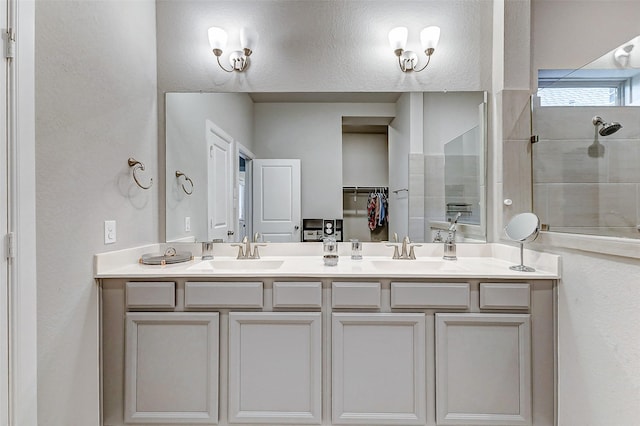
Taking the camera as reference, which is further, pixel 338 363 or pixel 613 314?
pixel 338 363

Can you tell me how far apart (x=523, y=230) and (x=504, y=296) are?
0.36m

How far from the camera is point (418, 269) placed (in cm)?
193

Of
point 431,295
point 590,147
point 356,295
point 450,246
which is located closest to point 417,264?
point 450,246

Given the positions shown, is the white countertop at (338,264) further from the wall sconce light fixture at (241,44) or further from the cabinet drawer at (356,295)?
Answer: the wall sconce light fixture at (241,44)

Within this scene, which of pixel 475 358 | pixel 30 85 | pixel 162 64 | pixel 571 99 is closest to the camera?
pixel 30 85

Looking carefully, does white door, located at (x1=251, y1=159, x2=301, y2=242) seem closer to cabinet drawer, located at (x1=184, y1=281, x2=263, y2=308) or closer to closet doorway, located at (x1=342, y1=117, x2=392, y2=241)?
closet doorway, located at (x1=342, y1=117, x2=392, y2=241)

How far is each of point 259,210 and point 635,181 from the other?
221 cm

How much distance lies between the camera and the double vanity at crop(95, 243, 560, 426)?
1.55 m

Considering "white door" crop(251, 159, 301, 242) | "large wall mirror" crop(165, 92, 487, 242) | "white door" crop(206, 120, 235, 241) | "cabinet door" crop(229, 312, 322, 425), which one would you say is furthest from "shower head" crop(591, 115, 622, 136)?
"white door" crop(206, 120, 235, 241)

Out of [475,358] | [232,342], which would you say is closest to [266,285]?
[232,342]

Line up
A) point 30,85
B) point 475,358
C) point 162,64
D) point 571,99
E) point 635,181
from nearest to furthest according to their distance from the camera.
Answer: point 30,85 → point 475,358 → point 635,181 → point 571,99 → point 162,64

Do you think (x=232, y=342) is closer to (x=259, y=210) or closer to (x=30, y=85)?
(x=259, y=210)

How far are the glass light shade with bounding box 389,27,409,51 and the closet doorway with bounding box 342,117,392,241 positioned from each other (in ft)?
1.51

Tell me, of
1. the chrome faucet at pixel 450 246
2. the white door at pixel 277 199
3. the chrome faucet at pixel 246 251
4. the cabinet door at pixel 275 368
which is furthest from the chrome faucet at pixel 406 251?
the chrome faucet at pixel 246 251
